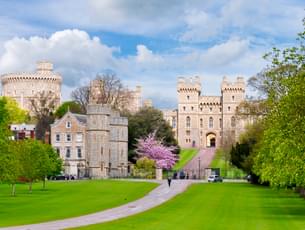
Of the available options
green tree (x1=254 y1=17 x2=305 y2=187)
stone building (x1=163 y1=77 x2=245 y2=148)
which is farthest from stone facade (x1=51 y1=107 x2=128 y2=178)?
stone building (x1=163 y1=77 x2=245 y2=148)

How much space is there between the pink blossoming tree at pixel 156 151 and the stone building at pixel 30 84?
81779mm

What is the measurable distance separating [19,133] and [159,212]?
7083 centimetres

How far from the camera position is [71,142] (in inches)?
4023

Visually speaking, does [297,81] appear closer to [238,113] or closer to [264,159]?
[264,159]

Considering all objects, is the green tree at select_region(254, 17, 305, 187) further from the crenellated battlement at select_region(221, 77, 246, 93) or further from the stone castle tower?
the crenellated battlement at select_region(221, 77, 246, 93)

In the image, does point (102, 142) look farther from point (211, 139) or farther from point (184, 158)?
point (211, 139)

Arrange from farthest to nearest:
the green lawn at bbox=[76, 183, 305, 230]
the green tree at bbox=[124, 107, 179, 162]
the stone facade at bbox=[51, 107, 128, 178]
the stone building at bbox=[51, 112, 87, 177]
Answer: the green tree at bbox=[124, 107, 179, 162] → the stone building at bbox=[51, 112, 87, 177] → the stone facade at bbox=[51, 107, 128, 178] → the green lawn at bbox=[76, 183, 305, 230]

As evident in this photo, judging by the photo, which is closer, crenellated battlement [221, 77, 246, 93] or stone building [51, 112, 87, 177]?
stone building [51, 112, 87, 177]

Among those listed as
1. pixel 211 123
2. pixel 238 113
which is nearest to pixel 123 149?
pixel 238 113

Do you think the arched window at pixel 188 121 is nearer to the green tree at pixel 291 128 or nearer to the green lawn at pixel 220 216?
the green lawn at pixel 220 216

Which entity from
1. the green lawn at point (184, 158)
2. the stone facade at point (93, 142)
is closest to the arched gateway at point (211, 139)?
the green lawn at point (184, 158)

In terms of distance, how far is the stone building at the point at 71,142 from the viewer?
101 m

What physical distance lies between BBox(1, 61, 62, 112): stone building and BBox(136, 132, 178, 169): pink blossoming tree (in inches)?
3220

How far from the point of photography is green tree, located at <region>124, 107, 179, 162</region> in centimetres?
11156
